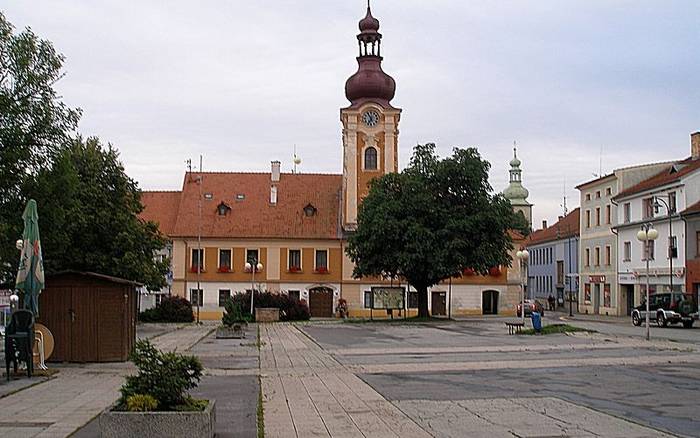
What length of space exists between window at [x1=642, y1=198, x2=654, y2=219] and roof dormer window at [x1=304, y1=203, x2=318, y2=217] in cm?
2601

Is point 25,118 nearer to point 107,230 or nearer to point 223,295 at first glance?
point 107,230

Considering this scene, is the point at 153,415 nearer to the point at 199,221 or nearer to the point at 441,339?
the point at 441,339

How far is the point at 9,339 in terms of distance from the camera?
18.2 metres

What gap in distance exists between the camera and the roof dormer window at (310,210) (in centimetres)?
7462

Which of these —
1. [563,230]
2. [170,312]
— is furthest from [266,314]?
[563,230]

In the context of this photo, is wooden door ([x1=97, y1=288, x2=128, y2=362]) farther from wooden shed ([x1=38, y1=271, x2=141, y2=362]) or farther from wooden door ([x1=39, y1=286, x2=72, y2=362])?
wooden door ([x1=39, y1=286, x2=72, y2=362])

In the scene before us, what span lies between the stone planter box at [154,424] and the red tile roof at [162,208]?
211 ft

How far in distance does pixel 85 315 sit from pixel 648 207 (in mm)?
48382

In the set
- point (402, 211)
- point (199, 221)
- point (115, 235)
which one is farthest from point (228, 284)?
point (115, 235)

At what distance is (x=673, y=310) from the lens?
4572cm

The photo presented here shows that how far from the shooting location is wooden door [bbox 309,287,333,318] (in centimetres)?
7169

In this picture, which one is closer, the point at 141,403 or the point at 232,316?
the point at 141,403

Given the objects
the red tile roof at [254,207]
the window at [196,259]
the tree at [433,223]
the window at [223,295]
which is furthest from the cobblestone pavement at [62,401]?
the red tile roof at [254,207]

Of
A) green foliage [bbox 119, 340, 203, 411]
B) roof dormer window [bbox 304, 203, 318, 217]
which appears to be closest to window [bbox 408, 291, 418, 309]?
roof dormer window [bbox 304, 203, 318, 217]
